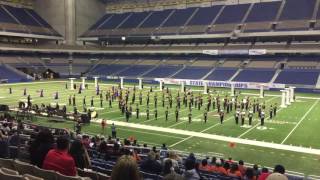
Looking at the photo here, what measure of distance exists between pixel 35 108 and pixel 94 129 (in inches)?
269

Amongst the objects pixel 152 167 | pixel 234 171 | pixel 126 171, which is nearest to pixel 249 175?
pixel 234 171

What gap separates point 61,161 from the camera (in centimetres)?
568

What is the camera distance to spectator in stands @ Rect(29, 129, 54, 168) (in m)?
6.53

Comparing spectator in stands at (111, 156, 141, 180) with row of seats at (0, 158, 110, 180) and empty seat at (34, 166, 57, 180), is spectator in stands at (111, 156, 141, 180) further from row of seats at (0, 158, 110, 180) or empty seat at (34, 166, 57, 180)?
empty seat at (34, 166, 57, 180)

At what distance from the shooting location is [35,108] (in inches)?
1107

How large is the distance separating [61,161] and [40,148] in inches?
41.5

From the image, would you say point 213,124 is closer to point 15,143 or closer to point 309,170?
point 309,170

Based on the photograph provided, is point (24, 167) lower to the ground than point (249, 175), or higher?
higher

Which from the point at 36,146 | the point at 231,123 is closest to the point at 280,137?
the point at 231,123

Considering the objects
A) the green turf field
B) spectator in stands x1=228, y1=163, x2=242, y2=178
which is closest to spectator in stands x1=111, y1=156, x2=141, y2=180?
spectator in stands x1=228, y1=163, x2=242, y2=178

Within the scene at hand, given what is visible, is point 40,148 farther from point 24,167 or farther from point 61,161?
point 61,161

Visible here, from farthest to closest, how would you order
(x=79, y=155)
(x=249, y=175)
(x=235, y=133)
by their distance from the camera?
(x=235, y=133) → (x=249, y=175) → (x=79, y=155)

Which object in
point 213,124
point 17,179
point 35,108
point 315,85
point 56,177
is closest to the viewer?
point 17,179

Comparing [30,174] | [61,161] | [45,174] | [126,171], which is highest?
[126,171]
